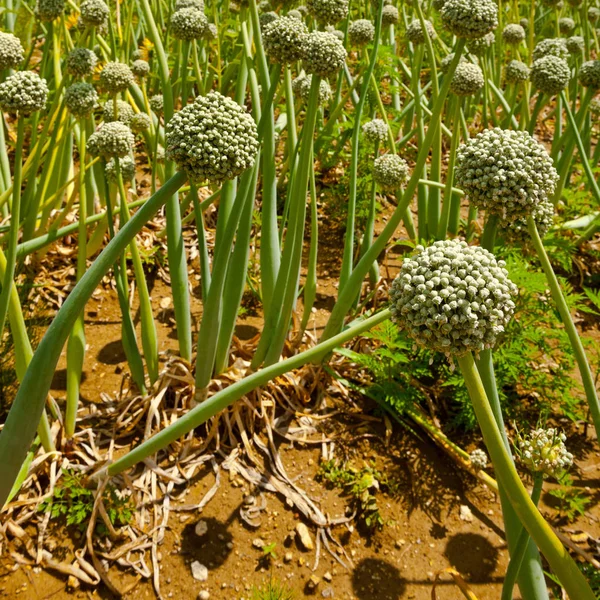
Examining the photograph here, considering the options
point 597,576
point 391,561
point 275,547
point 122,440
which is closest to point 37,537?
point 122,440

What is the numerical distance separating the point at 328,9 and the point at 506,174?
3.75 feet

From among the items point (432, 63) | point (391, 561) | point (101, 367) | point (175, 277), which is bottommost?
point (391, 561)

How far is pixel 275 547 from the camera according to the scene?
7.27 feet

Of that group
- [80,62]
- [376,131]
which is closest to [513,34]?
[376,131]

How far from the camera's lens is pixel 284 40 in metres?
1.97

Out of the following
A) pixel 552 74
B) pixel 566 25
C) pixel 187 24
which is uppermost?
pixel 566 25

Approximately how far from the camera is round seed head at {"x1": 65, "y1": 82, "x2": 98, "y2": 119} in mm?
2311

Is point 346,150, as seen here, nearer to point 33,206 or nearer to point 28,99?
point 33,206

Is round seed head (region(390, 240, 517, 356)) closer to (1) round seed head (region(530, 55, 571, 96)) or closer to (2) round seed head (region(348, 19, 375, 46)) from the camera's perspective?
(1) round seed head (region(530, 55, 571, 96))

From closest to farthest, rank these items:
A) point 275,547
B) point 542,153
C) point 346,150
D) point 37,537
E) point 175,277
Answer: point 542,153 → point 37,537 → point 275,547 → point 175,277 → point 346,150

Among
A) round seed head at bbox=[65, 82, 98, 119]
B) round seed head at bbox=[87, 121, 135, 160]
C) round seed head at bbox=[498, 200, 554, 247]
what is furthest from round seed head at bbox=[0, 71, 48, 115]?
round seed head at bbox=[498, 200, 554, 247]

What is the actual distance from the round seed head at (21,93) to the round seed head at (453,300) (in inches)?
56.9

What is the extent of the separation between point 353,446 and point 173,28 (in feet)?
6.56

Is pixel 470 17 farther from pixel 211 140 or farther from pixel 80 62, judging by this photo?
pixel 80 62
